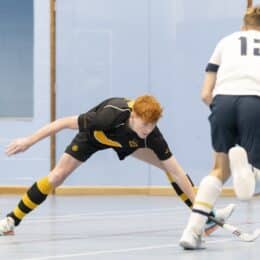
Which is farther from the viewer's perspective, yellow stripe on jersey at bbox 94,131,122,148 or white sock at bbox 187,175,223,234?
yellow stripe on jersey at bbox 94,131,122,148

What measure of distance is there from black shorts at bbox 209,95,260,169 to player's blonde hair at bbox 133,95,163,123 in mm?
492

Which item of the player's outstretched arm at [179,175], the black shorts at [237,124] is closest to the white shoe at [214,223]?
the player's outstretched arm at [179,175]

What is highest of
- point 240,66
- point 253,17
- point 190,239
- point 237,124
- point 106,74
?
point 253,17

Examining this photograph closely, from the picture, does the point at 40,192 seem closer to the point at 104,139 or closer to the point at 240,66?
the point at 104,139

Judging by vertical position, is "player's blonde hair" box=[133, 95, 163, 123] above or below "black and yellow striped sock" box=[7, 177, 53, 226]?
above

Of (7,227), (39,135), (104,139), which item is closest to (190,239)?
(104,139)

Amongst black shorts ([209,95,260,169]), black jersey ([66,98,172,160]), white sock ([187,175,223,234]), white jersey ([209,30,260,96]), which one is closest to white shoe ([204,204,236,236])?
black jersey ([66,98,172,160])

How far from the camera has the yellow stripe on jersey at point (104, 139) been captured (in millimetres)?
5969

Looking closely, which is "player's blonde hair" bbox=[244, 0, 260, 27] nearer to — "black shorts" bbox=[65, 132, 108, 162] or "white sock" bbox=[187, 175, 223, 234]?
"white sock" bbox=[187, 175, 223, 234]

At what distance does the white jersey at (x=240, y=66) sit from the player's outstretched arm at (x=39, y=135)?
1081mm

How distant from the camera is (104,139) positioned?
600 cm

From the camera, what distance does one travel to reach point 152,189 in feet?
36.1

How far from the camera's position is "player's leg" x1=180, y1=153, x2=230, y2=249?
521cm

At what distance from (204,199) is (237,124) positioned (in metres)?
0.49
